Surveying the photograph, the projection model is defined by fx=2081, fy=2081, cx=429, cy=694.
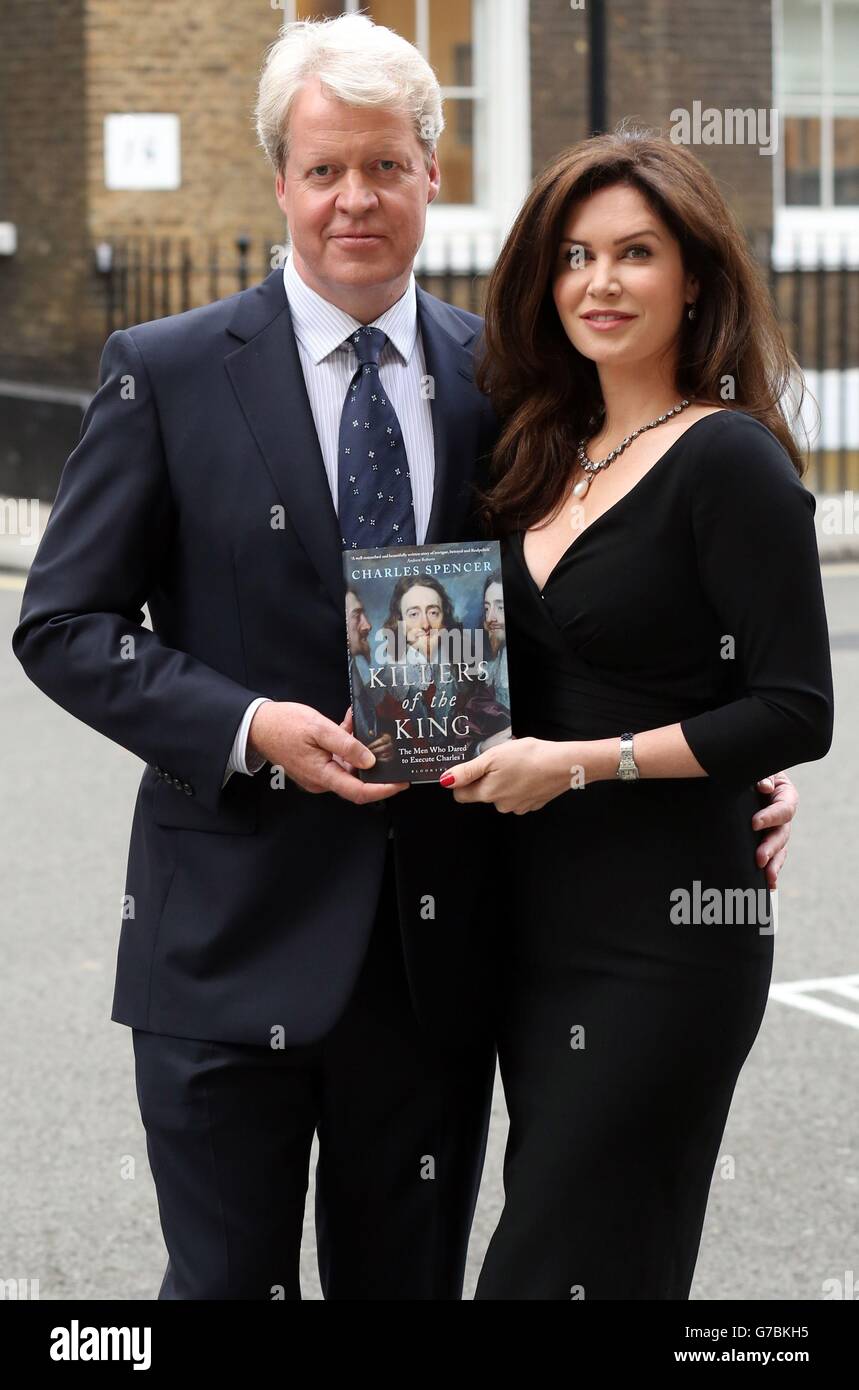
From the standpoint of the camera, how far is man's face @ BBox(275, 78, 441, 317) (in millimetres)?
2867

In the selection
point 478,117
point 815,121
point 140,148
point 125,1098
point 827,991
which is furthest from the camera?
point 815,121

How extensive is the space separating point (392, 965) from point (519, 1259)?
1.48ft

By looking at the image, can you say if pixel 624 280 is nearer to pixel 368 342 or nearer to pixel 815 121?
pixel 368 342

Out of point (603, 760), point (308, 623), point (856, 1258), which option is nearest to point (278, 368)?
point (308, 623)

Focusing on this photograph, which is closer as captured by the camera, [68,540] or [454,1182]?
[68,540]

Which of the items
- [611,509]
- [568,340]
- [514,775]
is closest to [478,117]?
[568,340]

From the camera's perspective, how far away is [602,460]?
2949 mm

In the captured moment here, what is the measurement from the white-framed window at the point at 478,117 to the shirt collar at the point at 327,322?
14.0 m

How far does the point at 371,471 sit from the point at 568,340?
378mm

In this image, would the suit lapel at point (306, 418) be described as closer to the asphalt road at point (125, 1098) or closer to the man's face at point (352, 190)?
the man's face at point (352, 190)

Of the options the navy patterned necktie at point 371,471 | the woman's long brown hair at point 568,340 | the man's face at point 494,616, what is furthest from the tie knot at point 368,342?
the man's face at point 494,616
